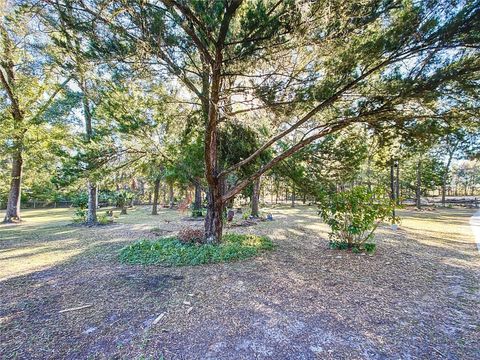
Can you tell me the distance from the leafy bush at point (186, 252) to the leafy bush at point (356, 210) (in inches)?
71.8

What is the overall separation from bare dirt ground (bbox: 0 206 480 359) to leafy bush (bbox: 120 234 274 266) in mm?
307

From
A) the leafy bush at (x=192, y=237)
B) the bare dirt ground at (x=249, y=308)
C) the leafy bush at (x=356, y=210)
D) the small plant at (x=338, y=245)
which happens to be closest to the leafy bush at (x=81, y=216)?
the bare dirt ground at (x=249, y=308)

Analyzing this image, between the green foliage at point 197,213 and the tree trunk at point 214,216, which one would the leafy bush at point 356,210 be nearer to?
the tree trunk at point 214,216

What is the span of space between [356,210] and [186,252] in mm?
4021

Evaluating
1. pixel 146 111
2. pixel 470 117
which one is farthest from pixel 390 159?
pixel 146 111

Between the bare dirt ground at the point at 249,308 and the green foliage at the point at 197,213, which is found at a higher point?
the green foliage at the point at 197,213

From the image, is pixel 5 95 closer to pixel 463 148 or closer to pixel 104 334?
pixel 104 334

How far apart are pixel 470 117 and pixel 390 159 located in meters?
1.69

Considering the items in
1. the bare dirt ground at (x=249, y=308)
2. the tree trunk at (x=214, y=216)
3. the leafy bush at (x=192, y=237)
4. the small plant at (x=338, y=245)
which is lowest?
the bare dirt ground at (x=249, y=308)

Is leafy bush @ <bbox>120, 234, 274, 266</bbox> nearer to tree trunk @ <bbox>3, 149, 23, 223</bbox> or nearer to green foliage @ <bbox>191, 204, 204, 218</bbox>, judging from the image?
green foliage @ <bbox>191, 204, 204, 218</bbox>

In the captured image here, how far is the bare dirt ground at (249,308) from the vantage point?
218cm

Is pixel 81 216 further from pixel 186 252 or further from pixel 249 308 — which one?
pixel 249 308

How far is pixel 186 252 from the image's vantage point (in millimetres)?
5281

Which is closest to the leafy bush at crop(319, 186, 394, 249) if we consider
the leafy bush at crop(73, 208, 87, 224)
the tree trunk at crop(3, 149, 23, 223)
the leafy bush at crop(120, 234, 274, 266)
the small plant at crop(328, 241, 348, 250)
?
the small plant at crop(328, 241, 348, 250)
